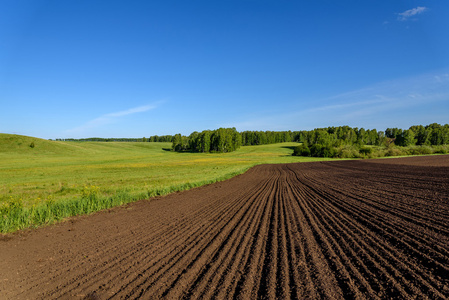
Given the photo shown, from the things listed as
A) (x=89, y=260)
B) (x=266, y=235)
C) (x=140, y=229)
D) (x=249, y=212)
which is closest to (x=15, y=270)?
(x=89, y=260)

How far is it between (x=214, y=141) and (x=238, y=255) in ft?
371

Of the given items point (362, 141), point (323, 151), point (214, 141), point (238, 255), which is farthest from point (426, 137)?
point (238, 255)

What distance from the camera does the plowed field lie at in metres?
5.03

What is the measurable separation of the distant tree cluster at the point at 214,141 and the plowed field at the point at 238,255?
104102 millimetres

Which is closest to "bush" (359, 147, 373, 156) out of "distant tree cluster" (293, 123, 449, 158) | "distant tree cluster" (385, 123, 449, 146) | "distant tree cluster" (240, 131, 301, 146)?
"distant tree cluster" (293, 123, 449, 158)

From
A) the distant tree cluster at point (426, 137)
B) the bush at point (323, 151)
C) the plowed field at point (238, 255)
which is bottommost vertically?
the plowed field at point (238, 255)

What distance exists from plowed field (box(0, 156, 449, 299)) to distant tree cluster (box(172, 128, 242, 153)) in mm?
104102

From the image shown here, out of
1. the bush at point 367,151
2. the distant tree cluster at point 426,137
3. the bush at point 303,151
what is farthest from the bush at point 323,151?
the distant tree cluster at point 426,137

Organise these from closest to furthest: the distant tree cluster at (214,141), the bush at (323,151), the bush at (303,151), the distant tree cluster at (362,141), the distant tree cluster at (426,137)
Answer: the distant tree cluster at (362,141)
the bush at (323,151)
the bush at (303,151)
the distant tree cluster at (426,137)
the distant tree cluster at (214,141)

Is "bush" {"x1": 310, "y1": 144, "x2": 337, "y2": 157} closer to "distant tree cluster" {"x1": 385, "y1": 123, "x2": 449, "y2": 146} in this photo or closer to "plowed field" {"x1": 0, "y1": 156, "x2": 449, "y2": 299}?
"plowed field" {"x1": 0, "y1": 156, "x2": 449, "y2": 299}

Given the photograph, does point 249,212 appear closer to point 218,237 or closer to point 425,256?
point 218,237

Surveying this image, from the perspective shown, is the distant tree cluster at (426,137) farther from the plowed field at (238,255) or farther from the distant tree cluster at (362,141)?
the plowed field at (238,255)

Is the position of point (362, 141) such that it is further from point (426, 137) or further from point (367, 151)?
point (367, 151)

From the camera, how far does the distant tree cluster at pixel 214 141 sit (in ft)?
381
